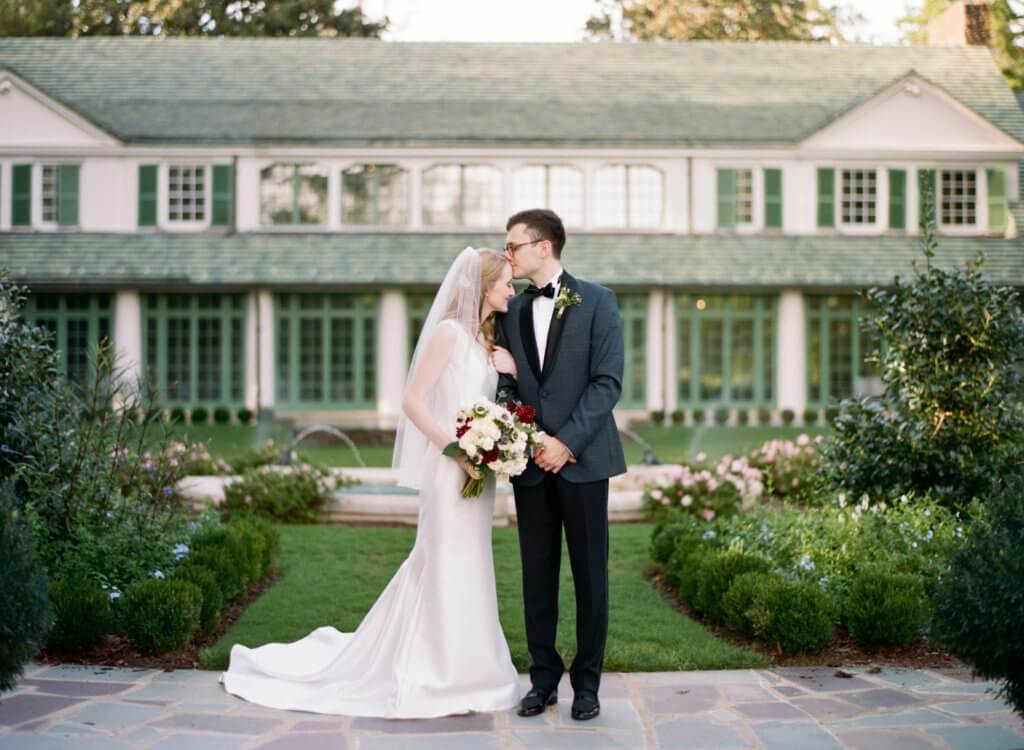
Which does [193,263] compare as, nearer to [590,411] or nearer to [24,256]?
[24,256]

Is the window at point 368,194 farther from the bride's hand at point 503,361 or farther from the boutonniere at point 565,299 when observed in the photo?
the boutonniere at point 565,299

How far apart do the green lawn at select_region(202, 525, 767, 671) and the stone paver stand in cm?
32

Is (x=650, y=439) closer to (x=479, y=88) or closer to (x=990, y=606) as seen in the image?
(x=479, y=88)

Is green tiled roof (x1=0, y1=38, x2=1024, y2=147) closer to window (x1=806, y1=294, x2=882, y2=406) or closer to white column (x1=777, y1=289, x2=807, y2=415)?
white column (x1=777, y1=289, x2=807, y2=415)

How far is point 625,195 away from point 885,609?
18536 millimetres

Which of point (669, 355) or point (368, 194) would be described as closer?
point (669, 355)

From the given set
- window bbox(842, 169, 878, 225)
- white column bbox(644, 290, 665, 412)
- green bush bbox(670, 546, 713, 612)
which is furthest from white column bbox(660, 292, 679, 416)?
green bush bbox(670, 546, 713, 612)

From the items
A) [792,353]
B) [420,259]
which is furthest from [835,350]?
[420,259]

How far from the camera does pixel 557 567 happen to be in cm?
573

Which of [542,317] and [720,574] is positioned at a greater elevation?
[542,317]

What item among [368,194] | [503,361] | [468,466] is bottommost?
[468,466]

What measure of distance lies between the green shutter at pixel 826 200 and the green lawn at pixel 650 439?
457 cm

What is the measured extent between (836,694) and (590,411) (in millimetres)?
1955

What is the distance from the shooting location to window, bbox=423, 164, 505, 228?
2431 centimetres
